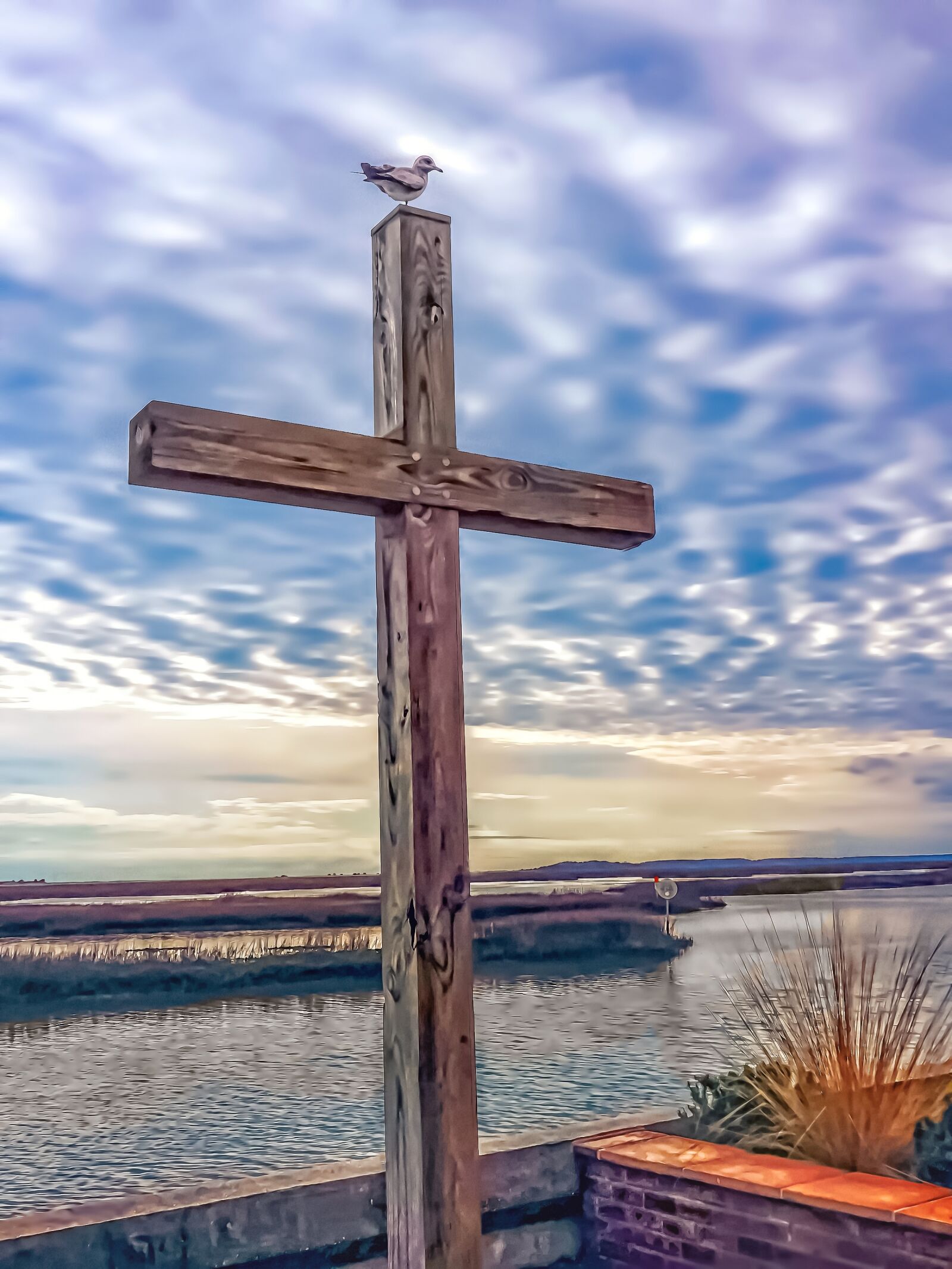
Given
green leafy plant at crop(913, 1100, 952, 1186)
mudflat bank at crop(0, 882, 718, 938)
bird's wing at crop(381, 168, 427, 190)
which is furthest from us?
mudflat bank at crop(0, 882, 718, 938)

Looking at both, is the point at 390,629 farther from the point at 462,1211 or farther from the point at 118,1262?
the point at 118,1262

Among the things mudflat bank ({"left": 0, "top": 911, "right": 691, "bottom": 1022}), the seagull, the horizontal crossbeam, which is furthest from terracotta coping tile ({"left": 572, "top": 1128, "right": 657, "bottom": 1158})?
mudflat bank ({"left": 0, "top": 911, "right": 691, "bottom": 1022})

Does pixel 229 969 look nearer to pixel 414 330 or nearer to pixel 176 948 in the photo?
pixel 176 948

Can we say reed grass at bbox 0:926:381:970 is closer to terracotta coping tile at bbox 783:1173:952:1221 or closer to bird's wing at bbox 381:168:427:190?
terracotta coping tile at bbox 783:1173:952:1221

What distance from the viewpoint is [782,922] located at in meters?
32.2

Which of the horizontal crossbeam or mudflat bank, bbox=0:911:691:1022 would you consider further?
mudflat bank, bbox=0:911:691:1022

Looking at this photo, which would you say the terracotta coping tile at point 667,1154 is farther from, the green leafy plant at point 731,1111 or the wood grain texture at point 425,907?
the wood grain texture at point 425,907

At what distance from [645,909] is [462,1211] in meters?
30.3

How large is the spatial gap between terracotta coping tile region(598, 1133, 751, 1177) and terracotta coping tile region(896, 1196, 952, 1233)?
2.46 ft

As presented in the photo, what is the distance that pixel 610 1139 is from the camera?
434 cm

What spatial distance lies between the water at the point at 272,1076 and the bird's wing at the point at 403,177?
3.65m

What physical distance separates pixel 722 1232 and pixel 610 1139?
0.70 meters

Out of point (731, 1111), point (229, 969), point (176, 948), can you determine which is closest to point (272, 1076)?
point (731, 1111)

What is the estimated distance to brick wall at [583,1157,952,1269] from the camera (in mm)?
3293
